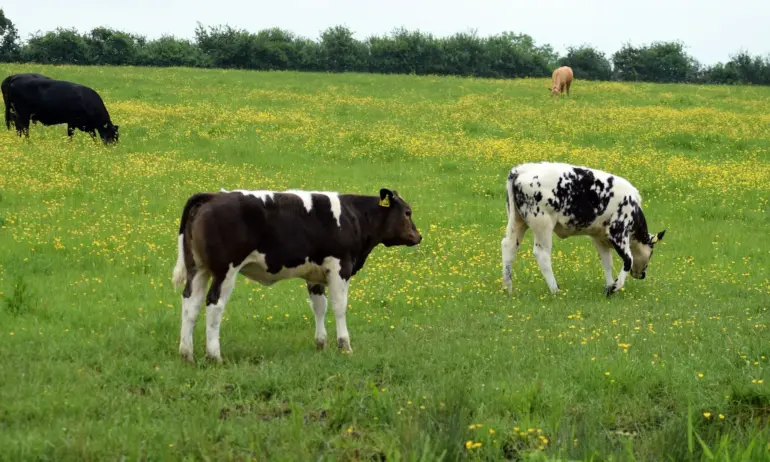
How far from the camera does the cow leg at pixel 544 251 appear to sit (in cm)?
1263

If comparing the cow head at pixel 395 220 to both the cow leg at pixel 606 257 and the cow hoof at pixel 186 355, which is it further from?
the cow leg at pixel 606 257

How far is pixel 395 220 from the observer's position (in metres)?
9.72

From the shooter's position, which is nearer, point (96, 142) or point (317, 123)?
point (96, 142)

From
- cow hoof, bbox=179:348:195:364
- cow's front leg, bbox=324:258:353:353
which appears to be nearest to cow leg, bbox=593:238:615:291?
cow's front leg, bbox=324:258:353:353

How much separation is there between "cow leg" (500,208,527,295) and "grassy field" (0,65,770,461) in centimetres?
31

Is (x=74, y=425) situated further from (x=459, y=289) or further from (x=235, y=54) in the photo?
(x=235, y=54)

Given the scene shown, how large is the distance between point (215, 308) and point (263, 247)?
2.45 feet

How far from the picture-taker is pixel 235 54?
68312 mm

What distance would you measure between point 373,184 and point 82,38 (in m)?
52.4

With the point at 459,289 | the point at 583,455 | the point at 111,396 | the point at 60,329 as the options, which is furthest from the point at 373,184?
the point at 583,455

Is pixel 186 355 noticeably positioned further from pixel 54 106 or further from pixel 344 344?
pixel 54 106

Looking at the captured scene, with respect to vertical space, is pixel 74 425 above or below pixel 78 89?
below

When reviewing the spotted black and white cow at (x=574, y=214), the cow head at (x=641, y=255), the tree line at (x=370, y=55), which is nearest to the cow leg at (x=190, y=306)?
the spotted black and white cow at (x=574, y=214)

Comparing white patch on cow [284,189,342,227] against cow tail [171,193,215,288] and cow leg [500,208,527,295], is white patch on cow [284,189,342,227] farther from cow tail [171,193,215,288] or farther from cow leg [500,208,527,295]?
cow leg [500,208,527,295]
